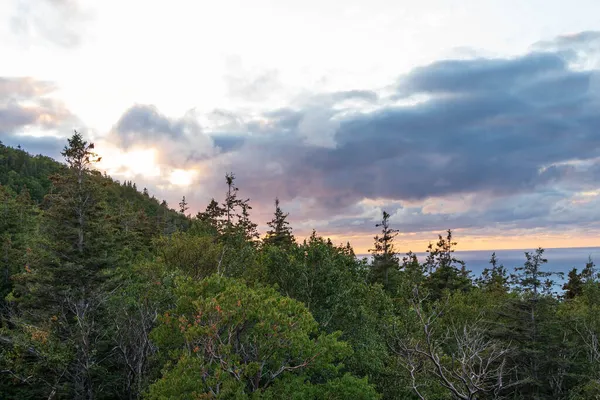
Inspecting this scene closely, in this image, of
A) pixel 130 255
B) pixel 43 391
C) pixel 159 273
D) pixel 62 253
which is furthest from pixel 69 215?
pixel 130 255

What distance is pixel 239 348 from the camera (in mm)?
21016

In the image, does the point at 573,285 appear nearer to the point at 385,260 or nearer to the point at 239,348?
the point at 385,260

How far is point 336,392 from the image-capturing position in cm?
2059

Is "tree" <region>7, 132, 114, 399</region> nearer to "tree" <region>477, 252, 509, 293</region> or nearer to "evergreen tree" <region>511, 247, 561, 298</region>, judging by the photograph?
"evergreen tree" <region>511, 247, 561, 298</region>

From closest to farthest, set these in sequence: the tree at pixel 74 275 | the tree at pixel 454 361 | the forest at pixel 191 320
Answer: the tree at pixel 454 361 → the forest at pixel 191 320 → the tree at pixel 74 275

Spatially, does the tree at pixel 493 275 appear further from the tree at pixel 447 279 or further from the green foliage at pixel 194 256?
the green foliage at pixel 194 256

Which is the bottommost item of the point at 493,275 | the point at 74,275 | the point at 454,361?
the point at 454,361

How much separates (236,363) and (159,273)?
18.5 m

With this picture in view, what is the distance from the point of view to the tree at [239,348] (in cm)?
1764

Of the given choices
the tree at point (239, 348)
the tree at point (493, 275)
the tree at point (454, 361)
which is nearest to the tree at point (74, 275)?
the tree at point (239, 348)

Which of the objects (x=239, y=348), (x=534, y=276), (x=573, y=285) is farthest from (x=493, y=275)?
(x=239, y=348)

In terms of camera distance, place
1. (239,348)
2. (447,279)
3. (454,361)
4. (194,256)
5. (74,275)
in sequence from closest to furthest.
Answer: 1. (239,348)
2. (454,361)
3. (74,275)
4. (194,256)
5. (447,279)

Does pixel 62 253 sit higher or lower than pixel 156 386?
higher

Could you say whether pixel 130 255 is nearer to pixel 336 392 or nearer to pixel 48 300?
pixel 48 300
